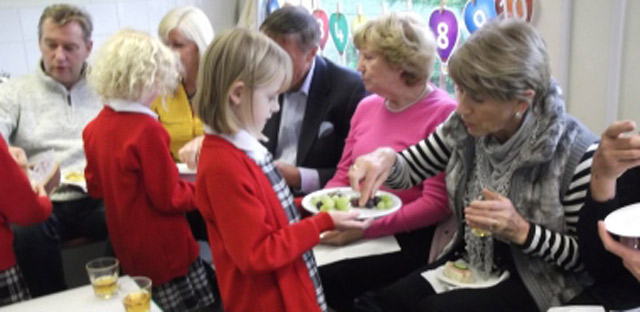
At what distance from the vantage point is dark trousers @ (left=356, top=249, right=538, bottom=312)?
1.52m

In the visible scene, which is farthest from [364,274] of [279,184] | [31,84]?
[31,84]

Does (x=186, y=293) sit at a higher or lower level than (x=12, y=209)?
lower

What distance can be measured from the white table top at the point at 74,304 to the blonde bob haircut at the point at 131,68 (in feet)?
2.61

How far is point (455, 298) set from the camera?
1.56m

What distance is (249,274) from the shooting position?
56.4 inches

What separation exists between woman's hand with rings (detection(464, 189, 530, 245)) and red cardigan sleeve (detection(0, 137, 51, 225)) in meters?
1.40

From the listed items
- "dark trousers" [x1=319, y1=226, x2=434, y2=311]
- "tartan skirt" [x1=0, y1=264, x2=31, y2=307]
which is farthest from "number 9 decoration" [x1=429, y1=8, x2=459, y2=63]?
"tartan skirt" [x1=0, y1=264, x2=31, y2=307]

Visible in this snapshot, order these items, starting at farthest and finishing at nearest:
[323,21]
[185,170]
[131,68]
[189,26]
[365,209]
→ [323,21]
[189,26]
[185,170]
[131,68]
[365,209]

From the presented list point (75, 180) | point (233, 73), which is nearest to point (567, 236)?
point (233, 73)

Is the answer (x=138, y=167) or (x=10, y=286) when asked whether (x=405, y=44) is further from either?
(x=10, y=286)

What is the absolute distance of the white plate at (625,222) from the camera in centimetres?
113

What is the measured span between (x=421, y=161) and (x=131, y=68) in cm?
110

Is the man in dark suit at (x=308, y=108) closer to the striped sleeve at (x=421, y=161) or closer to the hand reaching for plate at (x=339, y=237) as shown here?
the hand reaching for plate at (x=339, y=237)

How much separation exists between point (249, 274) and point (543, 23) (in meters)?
1.37
